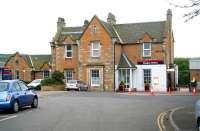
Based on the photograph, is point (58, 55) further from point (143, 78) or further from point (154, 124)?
point (154, 124)

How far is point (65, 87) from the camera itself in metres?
54.9

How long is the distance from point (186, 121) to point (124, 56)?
3970 centimetres

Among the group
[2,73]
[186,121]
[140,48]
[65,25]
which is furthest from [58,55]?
[186,121]

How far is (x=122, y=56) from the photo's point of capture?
57.7 meters

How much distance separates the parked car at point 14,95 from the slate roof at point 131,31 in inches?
1290

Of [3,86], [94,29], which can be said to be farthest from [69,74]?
[3,86]

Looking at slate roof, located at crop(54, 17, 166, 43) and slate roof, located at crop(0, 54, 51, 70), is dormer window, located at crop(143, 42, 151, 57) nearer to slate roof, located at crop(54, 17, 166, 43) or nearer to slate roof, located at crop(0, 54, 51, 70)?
slate roof, located at crop(54, 17, 166, 43)

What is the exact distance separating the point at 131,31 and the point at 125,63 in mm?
5043

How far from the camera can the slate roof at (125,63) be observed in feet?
183

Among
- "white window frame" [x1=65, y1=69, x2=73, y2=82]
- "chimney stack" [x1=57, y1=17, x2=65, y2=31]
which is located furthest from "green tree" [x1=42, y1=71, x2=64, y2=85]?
"chimney stack" [x1=57, y1=17, x2=65, y2=31]

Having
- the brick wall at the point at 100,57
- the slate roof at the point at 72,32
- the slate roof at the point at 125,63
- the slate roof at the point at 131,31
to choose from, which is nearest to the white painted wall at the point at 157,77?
the slate roof at the point at 125,63

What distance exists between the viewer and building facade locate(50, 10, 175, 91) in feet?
181

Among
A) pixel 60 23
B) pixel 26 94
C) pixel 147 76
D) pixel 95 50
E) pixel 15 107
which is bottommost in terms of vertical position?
pixel 15 107

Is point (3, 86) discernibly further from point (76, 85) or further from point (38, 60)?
point (38, 60)
